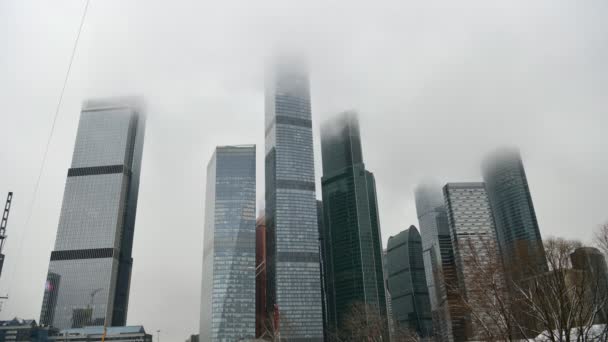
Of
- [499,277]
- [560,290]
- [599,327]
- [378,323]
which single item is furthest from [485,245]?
[378,323]

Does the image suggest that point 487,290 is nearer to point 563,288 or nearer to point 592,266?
point 563,288

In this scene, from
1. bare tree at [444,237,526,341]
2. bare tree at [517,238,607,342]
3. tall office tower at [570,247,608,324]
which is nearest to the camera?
bare tree at [517,238,607,342]

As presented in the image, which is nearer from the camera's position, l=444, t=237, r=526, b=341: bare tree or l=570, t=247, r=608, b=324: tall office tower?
l=444, t=237, r=526, b=341: bare tree

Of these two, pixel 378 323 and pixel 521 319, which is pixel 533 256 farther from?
pixel 378 323

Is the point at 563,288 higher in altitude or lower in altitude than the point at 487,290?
lower

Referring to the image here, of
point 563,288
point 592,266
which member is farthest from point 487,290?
point 592,266

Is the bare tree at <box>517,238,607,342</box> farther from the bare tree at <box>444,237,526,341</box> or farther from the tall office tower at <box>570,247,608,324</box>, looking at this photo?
the bare tree at <box>444,237,526,341</box>

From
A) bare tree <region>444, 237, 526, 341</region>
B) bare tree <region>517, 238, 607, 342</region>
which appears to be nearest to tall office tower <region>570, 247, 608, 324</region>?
bare tree <region>517, 238, 607, 342</region>

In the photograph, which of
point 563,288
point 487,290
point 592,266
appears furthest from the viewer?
point 592,266

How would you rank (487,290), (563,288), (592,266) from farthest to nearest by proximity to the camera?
(592,266) < (487,290) < (563,288)

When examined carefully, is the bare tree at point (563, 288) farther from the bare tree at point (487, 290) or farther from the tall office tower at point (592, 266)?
the bare tree at point (487, 290)

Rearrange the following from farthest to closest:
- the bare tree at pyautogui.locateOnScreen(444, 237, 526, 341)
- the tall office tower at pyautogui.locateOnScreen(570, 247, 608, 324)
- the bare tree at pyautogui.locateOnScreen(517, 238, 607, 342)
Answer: the tall office tower at pyautogui.locateOnScreen(570, 247, 608, 324) → the bare tree at pyautogui.locateOnScreen(444, 237, 526, 341) → the bare tree at pyautogui.locateOnScreen(517, 238, 607, 342)

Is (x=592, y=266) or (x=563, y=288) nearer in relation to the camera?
(x=563, y=288)

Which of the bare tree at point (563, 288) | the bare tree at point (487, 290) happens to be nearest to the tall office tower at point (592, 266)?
the bare tree at point (563, 288)
